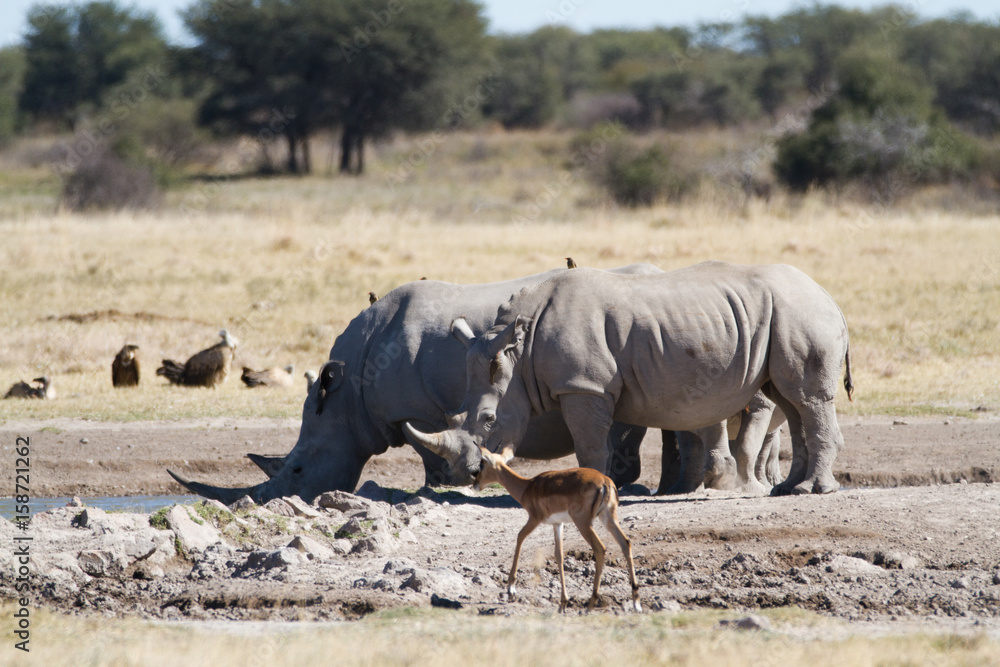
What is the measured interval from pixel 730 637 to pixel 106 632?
3058mm

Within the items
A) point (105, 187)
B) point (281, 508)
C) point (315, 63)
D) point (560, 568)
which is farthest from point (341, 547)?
point (315, 63)

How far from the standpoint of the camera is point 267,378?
14789 mm

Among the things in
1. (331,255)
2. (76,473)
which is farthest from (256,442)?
(331,255)

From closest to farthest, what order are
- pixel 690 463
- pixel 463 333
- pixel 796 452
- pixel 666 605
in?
pixel 666 605, pixel 463 333, pixel 796 452, pixel 690 463

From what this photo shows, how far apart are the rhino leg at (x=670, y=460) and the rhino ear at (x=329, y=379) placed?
2860mm

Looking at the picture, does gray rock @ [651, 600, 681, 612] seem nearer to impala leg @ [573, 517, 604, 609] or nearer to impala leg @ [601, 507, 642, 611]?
impala leg @ [601, 507, 642, 611]

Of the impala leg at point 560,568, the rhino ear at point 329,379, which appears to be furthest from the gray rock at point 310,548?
the rhino ear at point 329,379

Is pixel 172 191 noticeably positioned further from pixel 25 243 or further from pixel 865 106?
pixel 865 106

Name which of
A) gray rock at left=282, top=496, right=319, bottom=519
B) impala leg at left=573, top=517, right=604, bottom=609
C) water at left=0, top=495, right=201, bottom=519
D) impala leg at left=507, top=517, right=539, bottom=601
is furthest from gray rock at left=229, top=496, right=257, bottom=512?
impala leg at left=573, top=517, right=604, bottom=609

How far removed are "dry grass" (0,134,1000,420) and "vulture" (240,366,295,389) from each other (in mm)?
311

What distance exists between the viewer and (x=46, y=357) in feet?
52.6

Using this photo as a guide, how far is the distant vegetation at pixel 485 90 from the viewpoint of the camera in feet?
105

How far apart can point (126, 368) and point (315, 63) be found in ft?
104

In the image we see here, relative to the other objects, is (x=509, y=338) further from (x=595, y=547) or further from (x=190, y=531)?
(x=595, y=547)
